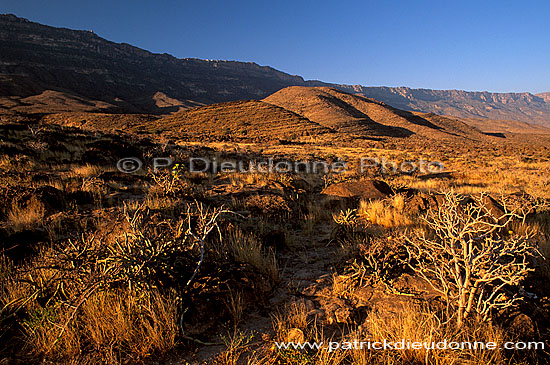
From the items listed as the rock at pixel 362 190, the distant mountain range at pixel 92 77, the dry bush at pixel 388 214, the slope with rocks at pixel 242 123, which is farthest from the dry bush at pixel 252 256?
the distant mountain range at pixel 92 77

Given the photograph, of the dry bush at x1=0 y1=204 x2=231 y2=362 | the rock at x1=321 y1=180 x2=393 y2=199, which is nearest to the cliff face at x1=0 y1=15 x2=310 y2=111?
the rock at x1=321 y1=180 x2=393 y2=199

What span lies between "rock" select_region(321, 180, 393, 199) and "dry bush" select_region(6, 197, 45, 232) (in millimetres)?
6481

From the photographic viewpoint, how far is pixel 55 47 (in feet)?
371

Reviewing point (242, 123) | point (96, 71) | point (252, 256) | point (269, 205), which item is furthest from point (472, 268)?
point (96, 71)

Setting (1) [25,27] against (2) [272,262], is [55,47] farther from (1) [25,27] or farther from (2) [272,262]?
(2) [272,262]

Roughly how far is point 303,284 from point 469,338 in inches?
60.9

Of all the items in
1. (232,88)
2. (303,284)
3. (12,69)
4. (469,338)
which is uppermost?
(232,88)

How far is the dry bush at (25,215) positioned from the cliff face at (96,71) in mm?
95301

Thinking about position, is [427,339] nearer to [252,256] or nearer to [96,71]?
[252,256]

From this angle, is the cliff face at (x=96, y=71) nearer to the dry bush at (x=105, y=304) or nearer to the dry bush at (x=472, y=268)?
the dry bush at (x=105, y=304)

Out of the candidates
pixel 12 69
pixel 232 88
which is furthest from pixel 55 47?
pixel 232 88

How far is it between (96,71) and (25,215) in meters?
136

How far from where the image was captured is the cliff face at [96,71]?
86425mm

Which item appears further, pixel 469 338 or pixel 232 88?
pixel 232 88
